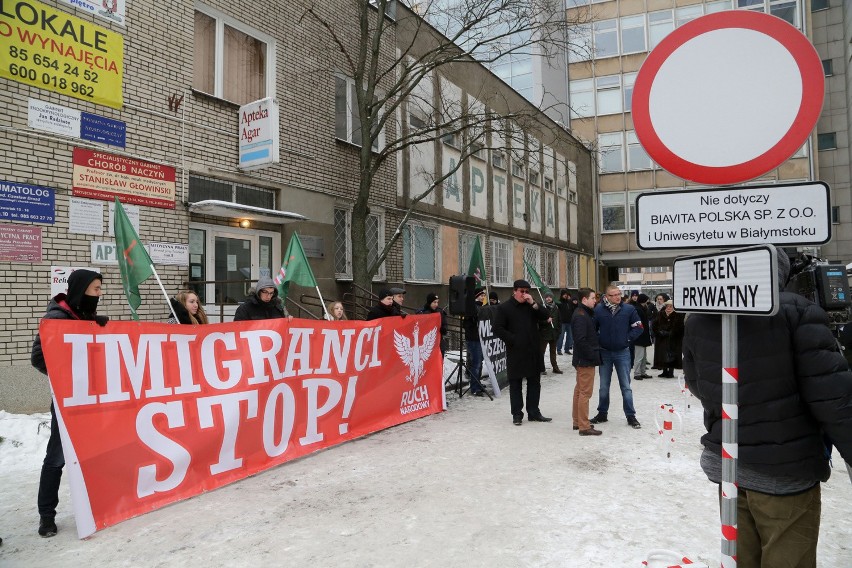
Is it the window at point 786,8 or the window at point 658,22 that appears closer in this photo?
the window at point 786,8

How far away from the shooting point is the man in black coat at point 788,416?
2398mm

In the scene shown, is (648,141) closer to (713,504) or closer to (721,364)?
(721,364)

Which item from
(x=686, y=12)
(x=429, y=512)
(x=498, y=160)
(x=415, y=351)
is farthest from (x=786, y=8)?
(x=429, y=512)

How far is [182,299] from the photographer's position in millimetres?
7527

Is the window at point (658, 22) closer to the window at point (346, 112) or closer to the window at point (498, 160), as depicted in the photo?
the window at point (498, 160)

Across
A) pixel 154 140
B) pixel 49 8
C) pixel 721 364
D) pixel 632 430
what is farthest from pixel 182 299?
pixel 721 364

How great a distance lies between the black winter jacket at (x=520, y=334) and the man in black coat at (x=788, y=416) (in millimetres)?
5498

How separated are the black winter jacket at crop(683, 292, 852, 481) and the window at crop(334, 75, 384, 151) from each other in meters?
12.0

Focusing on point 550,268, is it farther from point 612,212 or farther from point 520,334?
point 520,334

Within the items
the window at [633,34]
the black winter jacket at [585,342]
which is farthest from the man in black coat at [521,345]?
the window at [633,34]

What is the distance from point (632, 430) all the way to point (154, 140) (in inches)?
336

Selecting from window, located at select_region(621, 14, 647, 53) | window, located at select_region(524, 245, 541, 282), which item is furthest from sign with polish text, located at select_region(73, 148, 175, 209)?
window, located at select_region(621, 14, 647, 53)

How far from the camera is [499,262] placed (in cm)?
2200

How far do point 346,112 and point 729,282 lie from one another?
12711mm
